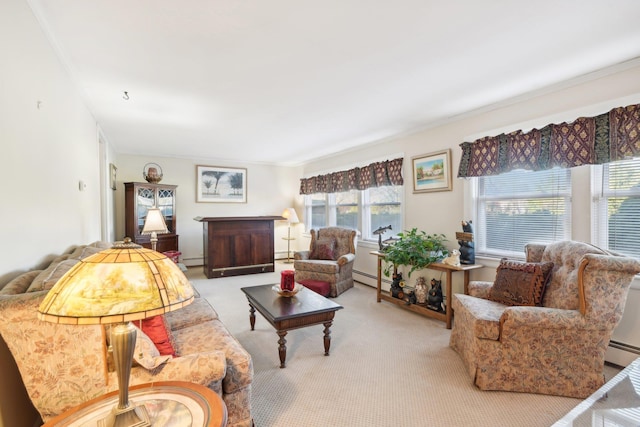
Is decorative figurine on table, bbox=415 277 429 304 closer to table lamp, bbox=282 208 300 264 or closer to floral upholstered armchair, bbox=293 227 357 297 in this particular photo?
floral upholstered armchair, bbox=293 227 357 297

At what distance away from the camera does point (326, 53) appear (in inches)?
90.3

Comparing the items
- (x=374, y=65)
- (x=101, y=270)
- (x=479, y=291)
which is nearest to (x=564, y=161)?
(x=479, y=291)

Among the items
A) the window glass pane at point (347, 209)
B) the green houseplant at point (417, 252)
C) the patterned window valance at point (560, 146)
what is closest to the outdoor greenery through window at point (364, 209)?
the window glass pane at point (347, 209)

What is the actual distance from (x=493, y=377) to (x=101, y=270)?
2.47 metres

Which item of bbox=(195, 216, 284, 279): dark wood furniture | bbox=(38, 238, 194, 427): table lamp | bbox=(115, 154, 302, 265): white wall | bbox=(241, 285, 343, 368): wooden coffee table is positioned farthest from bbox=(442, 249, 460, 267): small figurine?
bbox=(115, 154, 302, 265): white wall

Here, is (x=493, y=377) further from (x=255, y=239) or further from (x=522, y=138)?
(x=255, y=239)

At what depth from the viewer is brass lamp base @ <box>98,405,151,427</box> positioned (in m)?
0.94

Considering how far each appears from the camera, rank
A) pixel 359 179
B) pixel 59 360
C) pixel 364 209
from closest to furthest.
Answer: pixel 59 360 → pixel 359 179 → pixel 364 209

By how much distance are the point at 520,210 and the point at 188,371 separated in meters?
3.36

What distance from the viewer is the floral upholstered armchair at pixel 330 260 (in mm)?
4418

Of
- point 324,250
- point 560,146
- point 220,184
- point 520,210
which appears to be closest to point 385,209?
point 324,250

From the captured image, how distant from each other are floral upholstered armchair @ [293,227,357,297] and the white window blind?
1.86 metres

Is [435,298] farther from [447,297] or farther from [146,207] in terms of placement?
[146,207]

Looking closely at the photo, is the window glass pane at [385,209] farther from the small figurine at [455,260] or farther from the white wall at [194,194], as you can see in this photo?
the white wall at [194,194]
